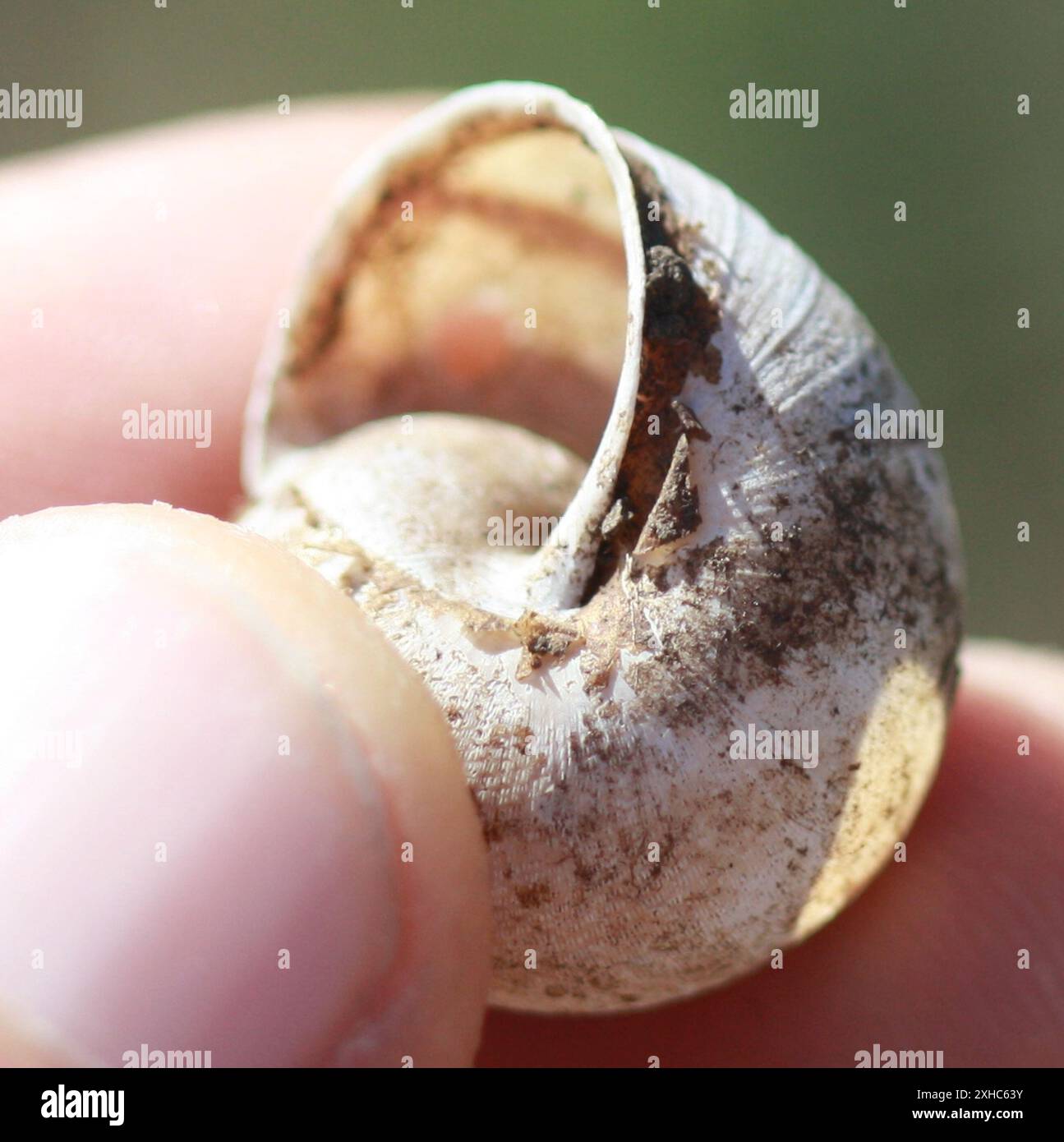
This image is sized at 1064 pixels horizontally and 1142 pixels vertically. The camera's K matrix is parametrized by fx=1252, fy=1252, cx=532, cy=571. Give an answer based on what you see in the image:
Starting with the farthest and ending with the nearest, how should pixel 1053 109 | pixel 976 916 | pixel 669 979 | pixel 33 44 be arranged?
pixel 33 44
pixel 1053 109
pixel 976 916
pixel 669 979

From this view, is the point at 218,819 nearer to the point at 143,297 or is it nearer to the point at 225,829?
the point at 225,829

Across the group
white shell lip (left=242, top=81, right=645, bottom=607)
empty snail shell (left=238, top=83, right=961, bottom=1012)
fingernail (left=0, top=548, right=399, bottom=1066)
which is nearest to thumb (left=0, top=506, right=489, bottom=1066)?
fingernail (left=0, top=548, right=399, bottom=1066)

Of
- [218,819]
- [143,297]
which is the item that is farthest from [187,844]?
[143,297]

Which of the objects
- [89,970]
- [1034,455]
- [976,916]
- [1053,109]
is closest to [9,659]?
[89,970]

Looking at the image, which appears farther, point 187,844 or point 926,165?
point 926,165

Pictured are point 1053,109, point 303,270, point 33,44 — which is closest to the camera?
point 303,270

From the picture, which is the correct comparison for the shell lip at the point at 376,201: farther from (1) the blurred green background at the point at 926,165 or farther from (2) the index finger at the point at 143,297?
(1) the blurred green background at the point at 926,165

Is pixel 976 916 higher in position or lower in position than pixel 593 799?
lower
